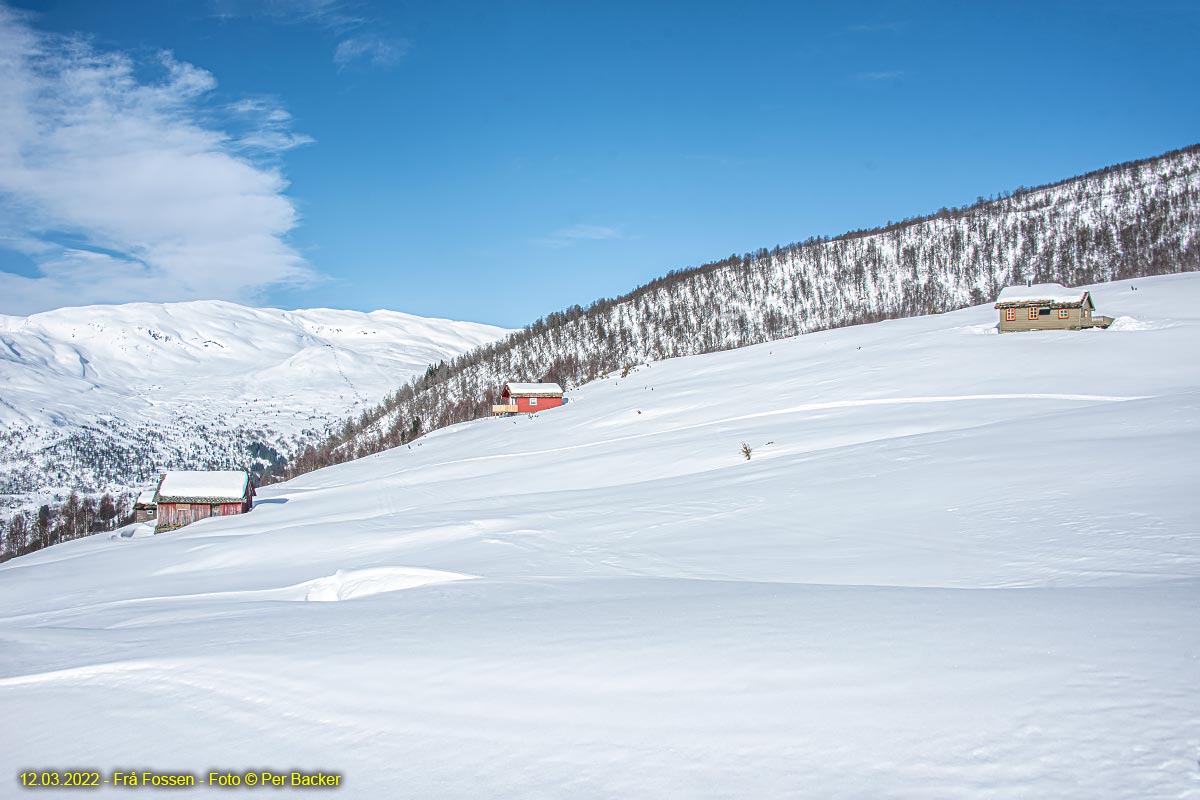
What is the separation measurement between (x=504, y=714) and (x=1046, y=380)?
31859mm

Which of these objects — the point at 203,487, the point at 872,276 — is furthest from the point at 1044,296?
the point at 872,276

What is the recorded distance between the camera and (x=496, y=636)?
Answer: 19.0ft

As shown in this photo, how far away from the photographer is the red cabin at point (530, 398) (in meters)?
68.8

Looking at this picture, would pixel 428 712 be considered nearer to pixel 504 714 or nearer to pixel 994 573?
pixel 504 714

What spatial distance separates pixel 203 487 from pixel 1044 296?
180 feet

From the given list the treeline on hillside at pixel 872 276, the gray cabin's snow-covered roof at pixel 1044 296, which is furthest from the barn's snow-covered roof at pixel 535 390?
the treeline on hillside at pixel 872 276

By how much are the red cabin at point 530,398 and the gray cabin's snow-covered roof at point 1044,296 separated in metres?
37.8

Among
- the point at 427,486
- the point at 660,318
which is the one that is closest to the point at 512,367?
the point at 660,318

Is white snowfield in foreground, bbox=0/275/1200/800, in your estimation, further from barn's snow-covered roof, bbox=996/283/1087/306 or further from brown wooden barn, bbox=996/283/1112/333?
barn's snow-covered roof, bbox=996/283/1087/306

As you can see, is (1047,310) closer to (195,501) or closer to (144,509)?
(195,501)

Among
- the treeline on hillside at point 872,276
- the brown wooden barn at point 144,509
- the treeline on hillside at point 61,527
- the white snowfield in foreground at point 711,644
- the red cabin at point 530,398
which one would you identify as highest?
the treeline on hillside at point 872,276

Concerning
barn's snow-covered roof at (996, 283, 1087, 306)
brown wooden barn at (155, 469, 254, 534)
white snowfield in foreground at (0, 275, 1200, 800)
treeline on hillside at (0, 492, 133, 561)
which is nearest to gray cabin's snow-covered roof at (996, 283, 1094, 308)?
barn's snow-covered roof at (996, 283, 1087, 306)

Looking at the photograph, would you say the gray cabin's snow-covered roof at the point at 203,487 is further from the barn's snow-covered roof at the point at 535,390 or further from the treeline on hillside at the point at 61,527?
the treeline on hillside at the point at 61,527

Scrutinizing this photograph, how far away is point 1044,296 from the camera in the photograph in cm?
4638
